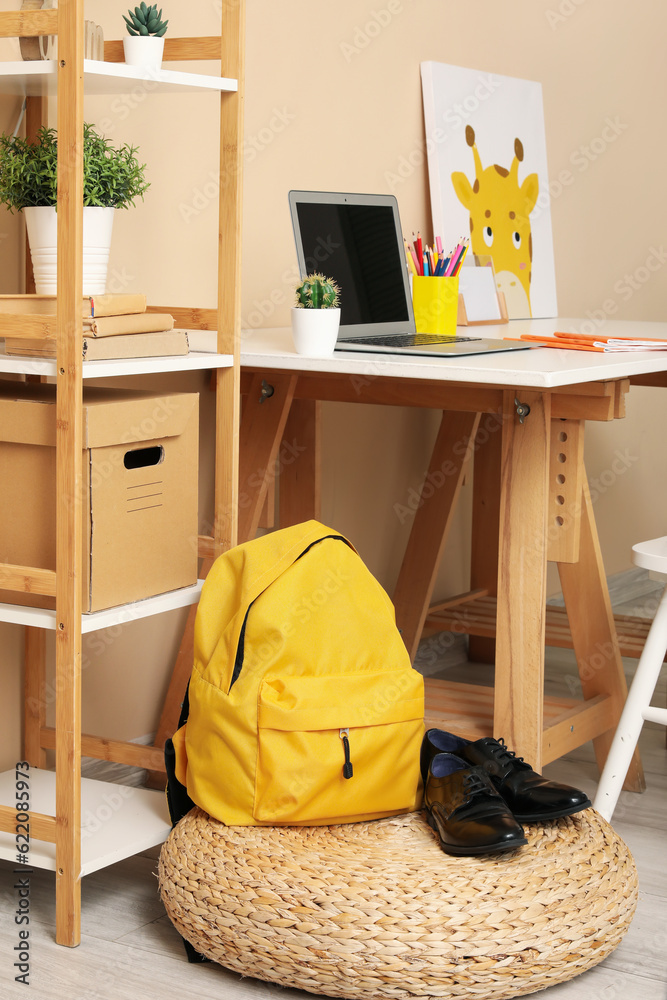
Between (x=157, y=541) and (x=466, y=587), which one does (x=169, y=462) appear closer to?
(x=157, y=541)

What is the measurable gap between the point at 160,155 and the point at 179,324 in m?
0.42

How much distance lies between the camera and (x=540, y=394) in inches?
65.4

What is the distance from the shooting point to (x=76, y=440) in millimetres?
1409

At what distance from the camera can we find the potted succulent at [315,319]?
5.67 ft

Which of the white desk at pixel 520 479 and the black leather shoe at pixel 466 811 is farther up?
the white desk at pixel 520 479

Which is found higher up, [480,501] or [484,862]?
[480,501]

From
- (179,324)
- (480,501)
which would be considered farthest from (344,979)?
(480,501)

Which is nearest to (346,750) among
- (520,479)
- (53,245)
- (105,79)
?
(520,479)

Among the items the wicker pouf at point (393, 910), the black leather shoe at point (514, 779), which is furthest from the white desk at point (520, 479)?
the wicker pouf at point (393, 910)

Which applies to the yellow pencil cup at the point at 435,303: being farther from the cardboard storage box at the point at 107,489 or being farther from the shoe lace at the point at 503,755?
the shoe lace at the point at 503,755

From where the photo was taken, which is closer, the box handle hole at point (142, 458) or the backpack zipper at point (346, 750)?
the backpack zipper at point (346, 750)

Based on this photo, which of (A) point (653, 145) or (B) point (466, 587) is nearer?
(B) point (466, 587)

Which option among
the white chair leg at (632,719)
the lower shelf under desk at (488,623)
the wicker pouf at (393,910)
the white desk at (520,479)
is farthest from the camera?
the lower shelf under desk at (488,623)

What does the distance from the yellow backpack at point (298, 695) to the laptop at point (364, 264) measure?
17.5 inches
